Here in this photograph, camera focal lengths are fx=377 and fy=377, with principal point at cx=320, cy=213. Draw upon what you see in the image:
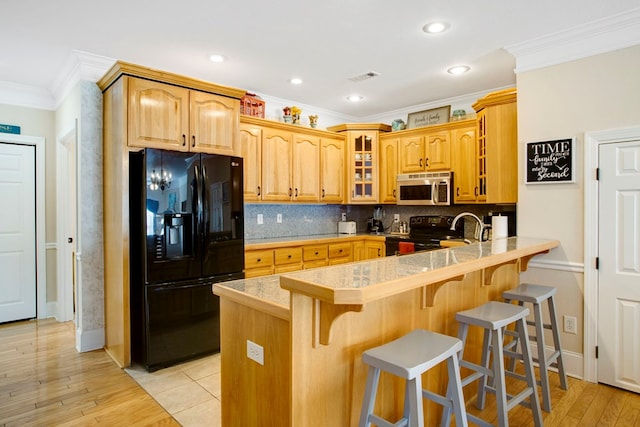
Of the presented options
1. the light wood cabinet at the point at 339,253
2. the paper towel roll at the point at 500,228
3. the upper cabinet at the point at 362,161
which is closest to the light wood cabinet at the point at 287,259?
the light wood cabinet at the point at 339,253

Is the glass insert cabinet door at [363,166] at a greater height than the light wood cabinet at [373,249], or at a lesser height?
greater

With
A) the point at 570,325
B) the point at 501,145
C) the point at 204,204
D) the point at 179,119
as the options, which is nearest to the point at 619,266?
the point at 570,325

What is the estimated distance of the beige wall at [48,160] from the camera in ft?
13.8

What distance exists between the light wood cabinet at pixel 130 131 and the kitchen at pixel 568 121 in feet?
8.52

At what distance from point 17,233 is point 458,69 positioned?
507 centimetres

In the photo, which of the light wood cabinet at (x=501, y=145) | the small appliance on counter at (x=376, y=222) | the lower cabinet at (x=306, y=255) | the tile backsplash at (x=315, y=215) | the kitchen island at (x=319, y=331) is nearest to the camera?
the kitchen island at (x=319, y=331)

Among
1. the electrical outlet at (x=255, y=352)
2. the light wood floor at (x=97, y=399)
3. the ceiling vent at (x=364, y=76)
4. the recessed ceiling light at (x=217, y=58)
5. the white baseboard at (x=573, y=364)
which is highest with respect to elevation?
the ceiling vent at (x=364, y=76)

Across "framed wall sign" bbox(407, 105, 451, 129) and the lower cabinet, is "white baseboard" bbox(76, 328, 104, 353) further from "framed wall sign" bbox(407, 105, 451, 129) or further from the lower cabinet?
"framed wall sign" bbox(407, 105, 451, 129)

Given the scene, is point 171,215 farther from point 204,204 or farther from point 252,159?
point 252,159

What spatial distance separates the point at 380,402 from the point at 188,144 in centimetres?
255

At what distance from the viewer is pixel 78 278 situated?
340cm

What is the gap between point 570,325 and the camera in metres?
2.92

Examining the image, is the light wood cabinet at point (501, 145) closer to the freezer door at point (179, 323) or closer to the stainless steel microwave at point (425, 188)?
the stainless steel microwave at point (425, 188)

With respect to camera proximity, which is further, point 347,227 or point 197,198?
point 347,227
